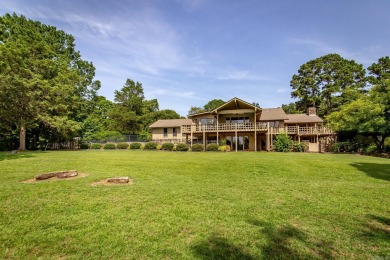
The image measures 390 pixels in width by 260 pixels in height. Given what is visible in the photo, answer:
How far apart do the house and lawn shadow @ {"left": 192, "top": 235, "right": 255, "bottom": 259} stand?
23.4 m

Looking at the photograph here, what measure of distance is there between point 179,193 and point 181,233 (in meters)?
2.74

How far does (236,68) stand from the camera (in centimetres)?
2695

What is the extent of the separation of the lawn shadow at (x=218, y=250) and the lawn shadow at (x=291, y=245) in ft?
1.37

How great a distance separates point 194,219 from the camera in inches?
192

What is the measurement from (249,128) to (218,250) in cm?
2474

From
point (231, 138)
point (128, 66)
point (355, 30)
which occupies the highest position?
point (355, 30)

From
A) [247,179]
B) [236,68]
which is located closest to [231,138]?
[236,68]

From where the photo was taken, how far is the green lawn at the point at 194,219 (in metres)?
3.60

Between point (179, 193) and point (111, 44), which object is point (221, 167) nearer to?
point (179, 193)

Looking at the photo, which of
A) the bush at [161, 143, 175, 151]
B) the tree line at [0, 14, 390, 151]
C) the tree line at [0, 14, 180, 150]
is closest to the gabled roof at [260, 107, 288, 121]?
the tree line at [0, 14, 390, 151]

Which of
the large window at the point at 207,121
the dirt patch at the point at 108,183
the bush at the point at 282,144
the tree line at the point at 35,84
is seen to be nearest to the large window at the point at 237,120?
the large window at the point at 207,121

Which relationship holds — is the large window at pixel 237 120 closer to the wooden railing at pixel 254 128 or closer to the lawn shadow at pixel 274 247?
the wooden railing at pixel 254 128

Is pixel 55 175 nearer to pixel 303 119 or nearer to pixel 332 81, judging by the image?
pixel 303 119

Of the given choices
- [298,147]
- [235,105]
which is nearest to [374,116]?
[298,147]
